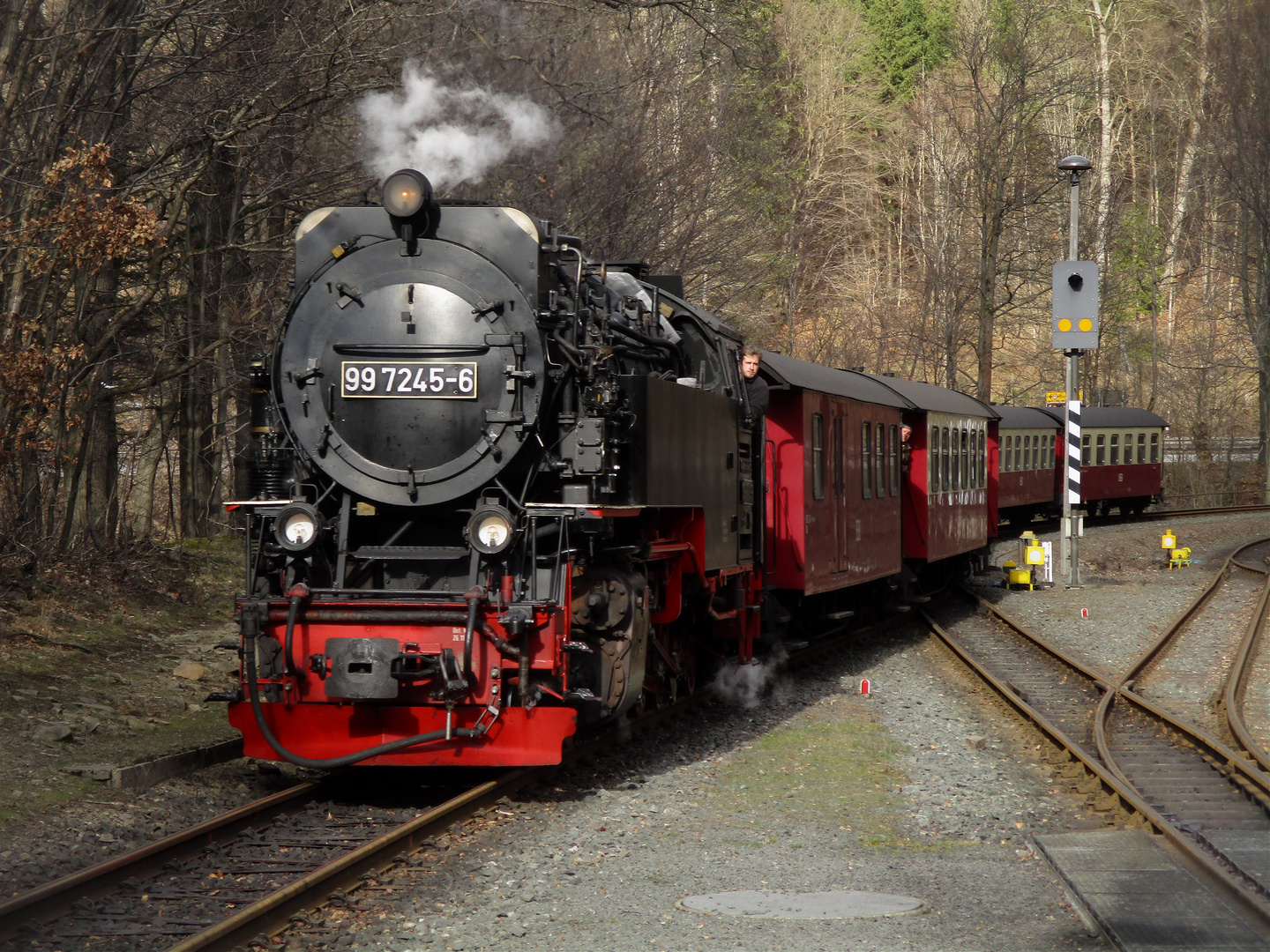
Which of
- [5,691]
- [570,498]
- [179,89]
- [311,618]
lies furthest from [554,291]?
[179,89]

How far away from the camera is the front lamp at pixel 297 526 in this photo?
7.02 meters

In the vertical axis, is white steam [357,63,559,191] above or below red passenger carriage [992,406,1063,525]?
above

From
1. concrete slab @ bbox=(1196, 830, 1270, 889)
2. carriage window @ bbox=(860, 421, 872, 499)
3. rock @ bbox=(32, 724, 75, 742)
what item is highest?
carriage window @ bbox=(860, 421, 872, 499)

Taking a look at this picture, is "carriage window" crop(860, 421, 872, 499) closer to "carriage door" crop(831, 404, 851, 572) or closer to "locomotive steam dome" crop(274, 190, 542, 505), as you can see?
"carriage door" crop(831, 404, 851, 572)

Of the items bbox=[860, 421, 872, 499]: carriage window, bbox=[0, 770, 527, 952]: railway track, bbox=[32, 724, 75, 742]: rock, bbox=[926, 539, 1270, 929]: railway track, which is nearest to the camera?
bbox=[0, 770, 527, 952]: railway track

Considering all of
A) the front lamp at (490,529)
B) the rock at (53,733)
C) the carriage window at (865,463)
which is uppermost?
the carriage window at (865,463)

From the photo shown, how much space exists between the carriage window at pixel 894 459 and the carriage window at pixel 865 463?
95 centimetres

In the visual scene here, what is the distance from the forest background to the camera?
36.3 feet

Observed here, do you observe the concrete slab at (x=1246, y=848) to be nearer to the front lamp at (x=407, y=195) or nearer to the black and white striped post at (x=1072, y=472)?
the front lamp at (x=407, y=195)

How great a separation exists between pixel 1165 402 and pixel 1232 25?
1161 cm

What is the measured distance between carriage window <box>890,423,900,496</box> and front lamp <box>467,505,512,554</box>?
819cm

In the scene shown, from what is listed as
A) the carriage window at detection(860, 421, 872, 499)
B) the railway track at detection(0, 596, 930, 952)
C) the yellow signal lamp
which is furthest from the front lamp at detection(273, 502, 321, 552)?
the yellow signal lamp

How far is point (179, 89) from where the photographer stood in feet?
43.7

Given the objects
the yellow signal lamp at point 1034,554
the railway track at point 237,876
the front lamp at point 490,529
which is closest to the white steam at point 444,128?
the front lamp at point 490,529
